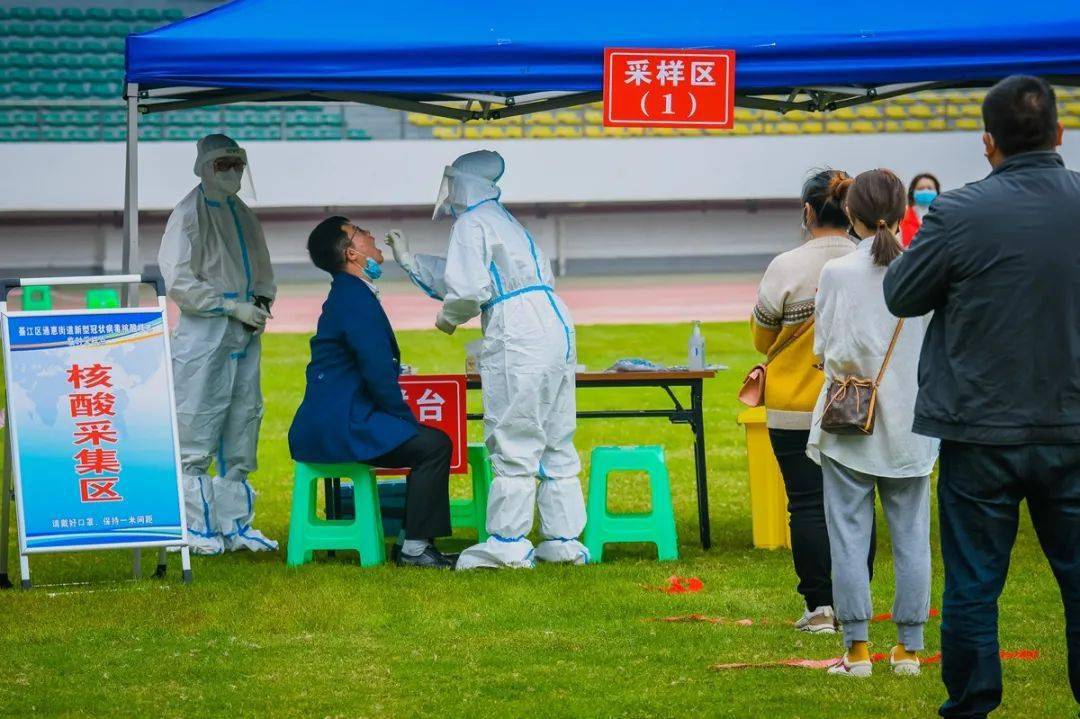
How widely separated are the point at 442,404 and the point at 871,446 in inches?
105

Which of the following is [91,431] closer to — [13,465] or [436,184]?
[13,465]

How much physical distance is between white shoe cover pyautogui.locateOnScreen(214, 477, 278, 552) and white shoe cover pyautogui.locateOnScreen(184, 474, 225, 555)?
45 mm

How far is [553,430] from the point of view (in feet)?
19.9

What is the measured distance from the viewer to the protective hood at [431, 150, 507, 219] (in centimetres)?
603

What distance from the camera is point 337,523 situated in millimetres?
6074

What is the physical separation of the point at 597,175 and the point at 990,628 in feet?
63.2

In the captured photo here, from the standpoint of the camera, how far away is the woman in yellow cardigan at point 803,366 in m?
4.70

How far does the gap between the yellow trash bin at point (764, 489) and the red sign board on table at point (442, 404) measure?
3.81 ft

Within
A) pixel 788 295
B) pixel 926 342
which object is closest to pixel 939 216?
pixel 926 342

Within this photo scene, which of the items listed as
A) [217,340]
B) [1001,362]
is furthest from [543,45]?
[1001,362]

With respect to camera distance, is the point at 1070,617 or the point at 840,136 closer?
the point at 1070,617

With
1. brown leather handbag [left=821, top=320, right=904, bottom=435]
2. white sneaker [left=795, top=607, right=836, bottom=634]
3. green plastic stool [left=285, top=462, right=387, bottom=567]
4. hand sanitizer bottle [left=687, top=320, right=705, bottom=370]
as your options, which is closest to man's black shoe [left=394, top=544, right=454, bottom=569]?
green plastic stool [left=285, top=462, right=387, bottom=567]

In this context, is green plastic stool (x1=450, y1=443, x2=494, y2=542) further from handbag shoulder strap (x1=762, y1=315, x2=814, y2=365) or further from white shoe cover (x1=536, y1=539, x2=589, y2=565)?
handbag shoulder strap (x1=762, y1=315, x2=814, y2=365)

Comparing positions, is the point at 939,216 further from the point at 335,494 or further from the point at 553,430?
the point at 335,494
